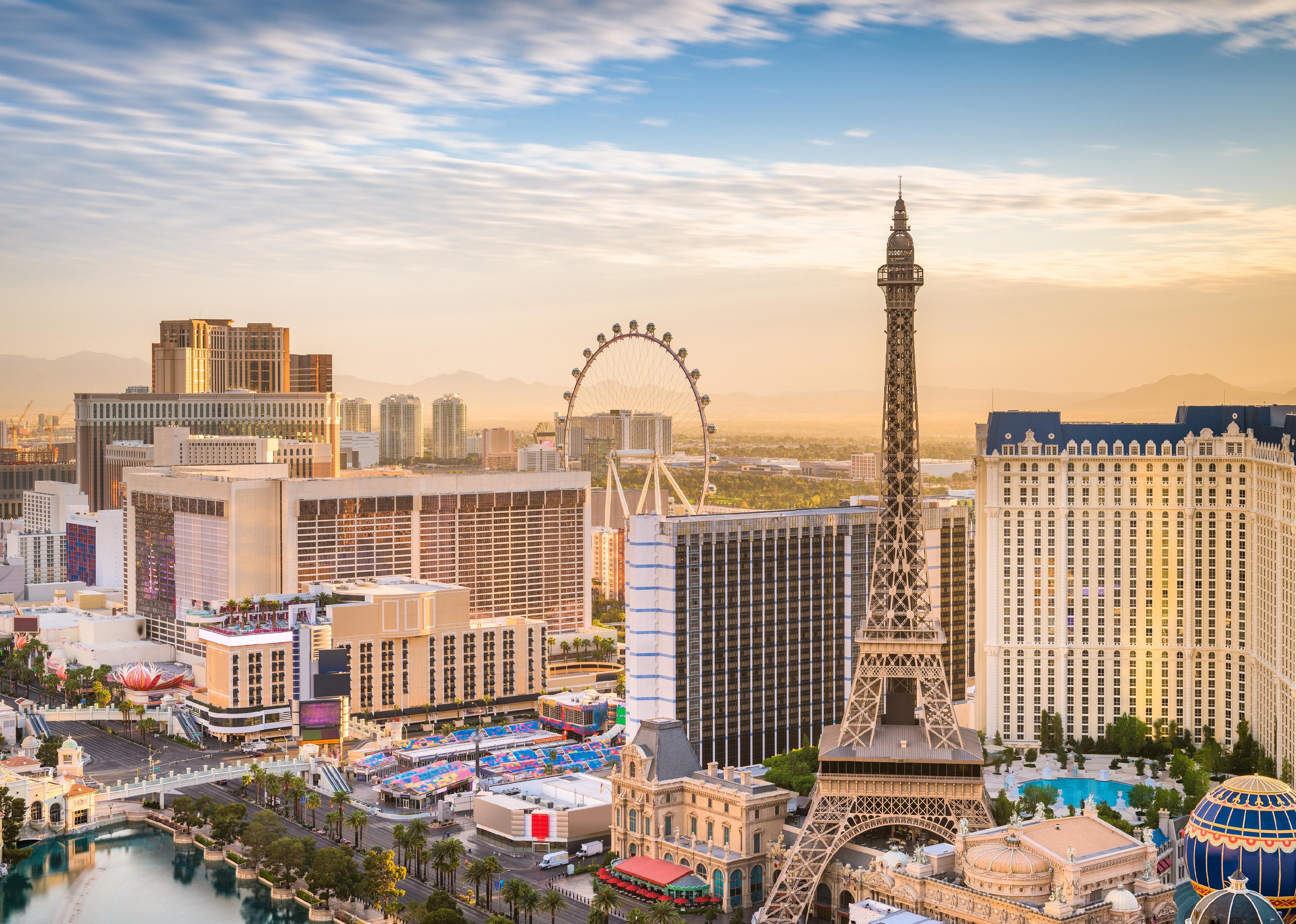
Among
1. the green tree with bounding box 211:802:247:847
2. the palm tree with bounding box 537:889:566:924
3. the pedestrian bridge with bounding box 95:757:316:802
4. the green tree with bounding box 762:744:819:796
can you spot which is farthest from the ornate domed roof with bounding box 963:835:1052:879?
the pedestrian bridge with bounding box 95:757:316:802

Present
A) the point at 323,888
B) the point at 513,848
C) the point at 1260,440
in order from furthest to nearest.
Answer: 1. the point at 1260,440
2. the point at 513,848
3. the point at 323,888

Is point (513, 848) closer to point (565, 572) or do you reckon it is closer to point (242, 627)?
point (242, 627)

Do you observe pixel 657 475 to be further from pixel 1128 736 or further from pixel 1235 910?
pixel 1235 910

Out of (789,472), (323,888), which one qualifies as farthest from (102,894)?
(789,472)

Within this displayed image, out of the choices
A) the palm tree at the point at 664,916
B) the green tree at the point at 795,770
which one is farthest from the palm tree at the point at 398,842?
the green tree at the point at 795,770

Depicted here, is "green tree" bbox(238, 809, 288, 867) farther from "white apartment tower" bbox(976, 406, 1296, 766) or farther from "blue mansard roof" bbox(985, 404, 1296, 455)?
"blue mansard roof" bbox(985, 404, 1296, 455)

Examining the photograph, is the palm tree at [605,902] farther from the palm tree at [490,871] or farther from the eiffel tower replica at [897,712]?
the eiffel tower replica at [897,712]

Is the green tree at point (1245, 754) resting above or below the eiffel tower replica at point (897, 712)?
below
